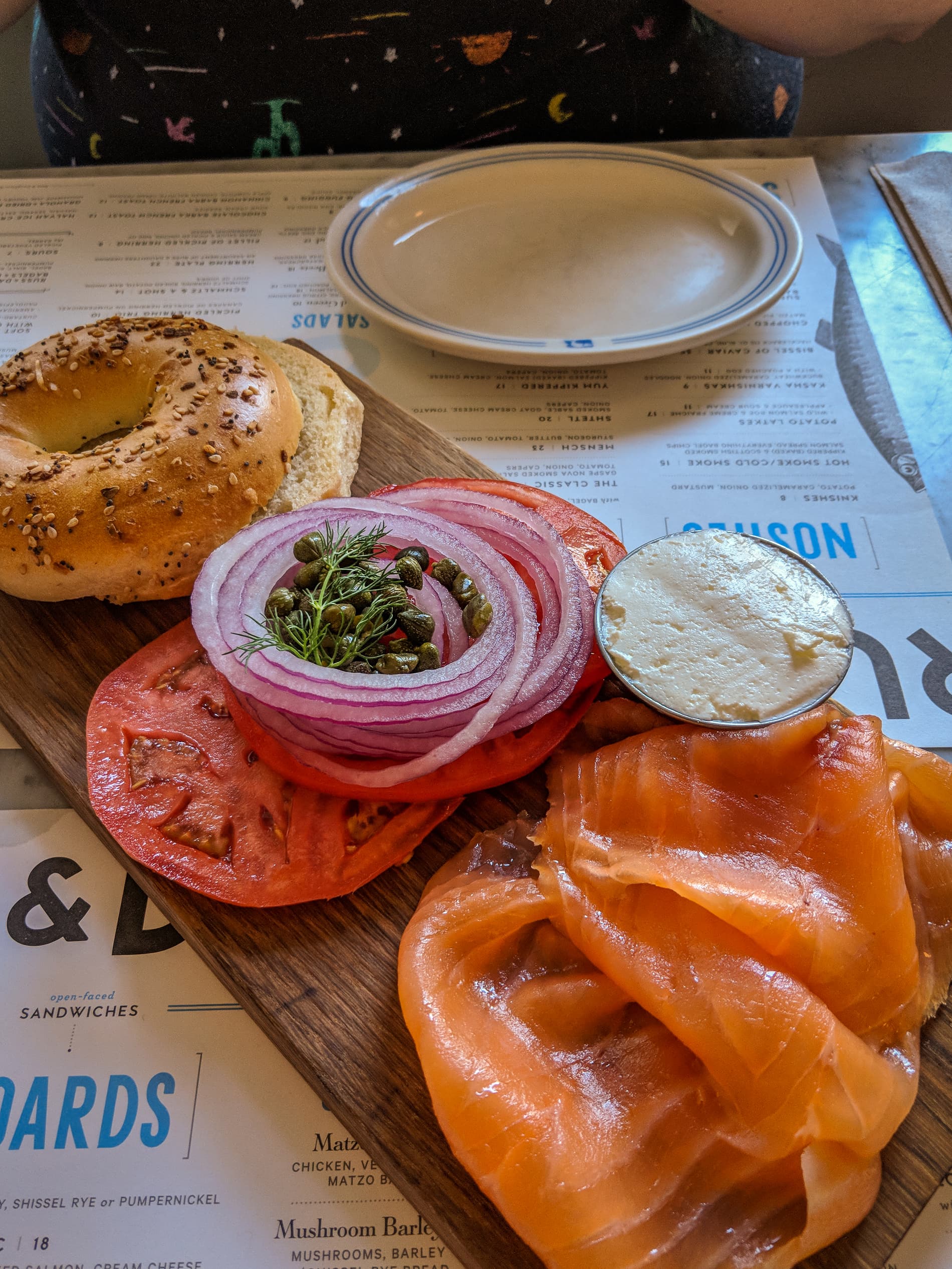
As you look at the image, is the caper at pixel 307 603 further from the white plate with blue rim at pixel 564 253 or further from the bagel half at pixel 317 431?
the white plate with blue rim at pixel 564 253

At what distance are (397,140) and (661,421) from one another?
1367 millimetres

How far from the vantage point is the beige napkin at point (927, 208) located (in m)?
2.26

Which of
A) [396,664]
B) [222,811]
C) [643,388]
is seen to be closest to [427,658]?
[396,664]

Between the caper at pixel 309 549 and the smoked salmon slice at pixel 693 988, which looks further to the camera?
the caper at pixel 309 549

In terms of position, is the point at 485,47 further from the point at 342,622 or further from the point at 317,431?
the point at 342,622

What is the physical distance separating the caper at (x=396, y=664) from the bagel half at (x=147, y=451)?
0.49m

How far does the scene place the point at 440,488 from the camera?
5.18ft

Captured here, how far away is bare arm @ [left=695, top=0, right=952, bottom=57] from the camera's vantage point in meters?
2.23

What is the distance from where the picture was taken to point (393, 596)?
131 centimetres

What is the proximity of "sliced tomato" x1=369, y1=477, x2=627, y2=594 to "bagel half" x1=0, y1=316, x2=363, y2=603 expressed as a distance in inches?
9.3

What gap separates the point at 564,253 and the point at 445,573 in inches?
54.3

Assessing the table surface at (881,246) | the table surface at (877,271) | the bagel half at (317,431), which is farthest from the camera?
the table surface at (881,246)

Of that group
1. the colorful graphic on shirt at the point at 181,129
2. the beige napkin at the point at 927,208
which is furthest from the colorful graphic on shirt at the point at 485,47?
the beige napkin at the point at 927,208

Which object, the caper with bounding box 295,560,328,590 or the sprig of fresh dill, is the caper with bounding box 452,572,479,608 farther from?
the caper with bounding box 295,560,328,590
